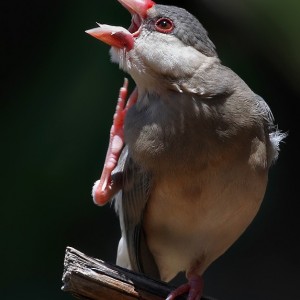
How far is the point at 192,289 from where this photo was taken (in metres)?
4.13

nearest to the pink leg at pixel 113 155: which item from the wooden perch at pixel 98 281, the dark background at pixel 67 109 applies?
the wooden perch at pixel 98 281

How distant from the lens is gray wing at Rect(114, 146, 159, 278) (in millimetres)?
4078

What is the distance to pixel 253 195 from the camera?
408 centimetres

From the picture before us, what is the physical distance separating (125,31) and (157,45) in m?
0.15

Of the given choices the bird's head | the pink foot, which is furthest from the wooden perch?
the bird's head

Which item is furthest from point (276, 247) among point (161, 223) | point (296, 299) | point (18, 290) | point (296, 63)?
point (161, 223)

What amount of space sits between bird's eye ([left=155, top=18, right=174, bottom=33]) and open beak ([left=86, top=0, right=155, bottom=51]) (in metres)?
0.07

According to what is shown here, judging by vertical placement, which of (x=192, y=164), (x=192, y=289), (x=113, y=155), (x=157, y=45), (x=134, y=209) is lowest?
(x=192, y=289)

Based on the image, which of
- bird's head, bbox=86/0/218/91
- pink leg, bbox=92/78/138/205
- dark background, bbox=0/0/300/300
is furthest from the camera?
dark background, bbox=0/0/300/300

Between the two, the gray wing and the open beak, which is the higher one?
the open beak

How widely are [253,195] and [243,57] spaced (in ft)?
6.43

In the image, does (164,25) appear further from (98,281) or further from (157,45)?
(98,281)

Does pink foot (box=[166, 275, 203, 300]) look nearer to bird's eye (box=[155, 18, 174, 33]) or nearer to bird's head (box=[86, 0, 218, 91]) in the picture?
bird's head (box=[86, 0, 218, 91])

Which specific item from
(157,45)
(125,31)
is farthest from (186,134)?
(125,31)
